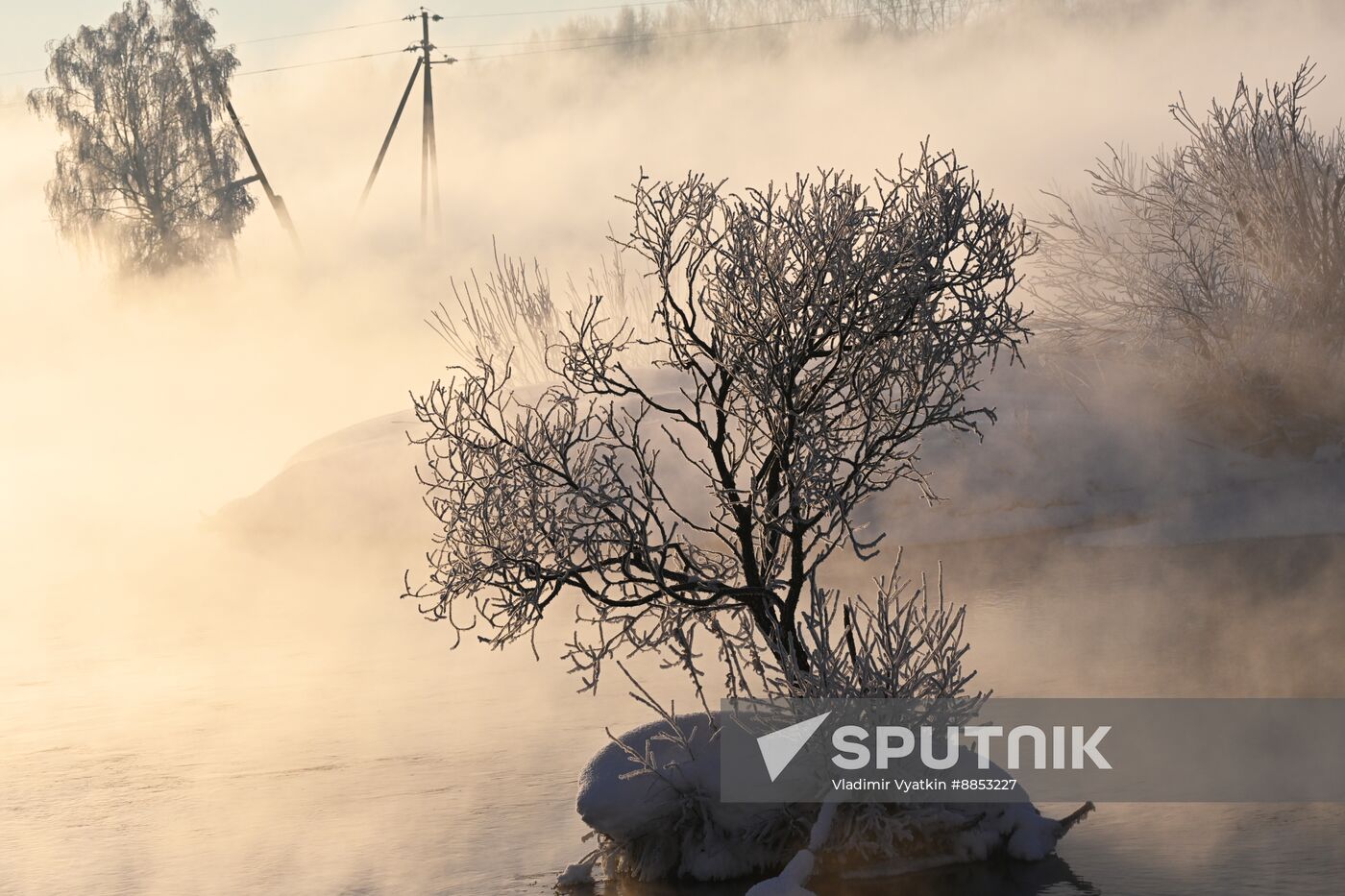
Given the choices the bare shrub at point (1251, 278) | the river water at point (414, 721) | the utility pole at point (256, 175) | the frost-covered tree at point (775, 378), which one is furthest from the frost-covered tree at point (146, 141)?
the frost-covered tree at point (775, 378)

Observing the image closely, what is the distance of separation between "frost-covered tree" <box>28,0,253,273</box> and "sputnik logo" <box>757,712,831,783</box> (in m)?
39.4

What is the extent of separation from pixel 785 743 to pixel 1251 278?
21.3 meters

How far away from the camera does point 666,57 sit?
290ft

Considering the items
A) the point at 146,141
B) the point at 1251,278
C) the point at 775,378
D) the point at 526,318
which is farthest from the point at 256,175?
the point at 775,378

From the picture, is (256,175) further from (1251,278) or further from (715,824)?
(715,824)

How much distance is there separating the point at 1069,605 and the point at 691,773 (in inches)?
482

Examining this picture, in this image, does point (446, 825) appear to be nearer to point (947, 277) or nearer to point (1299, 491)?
point (947, 277)

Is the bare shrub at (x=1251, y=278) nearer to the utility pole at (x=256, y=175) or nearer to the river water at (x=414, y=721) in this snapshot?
the river water at (x=414, y=721)

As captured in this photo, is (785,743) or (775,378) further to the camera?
(775,378)

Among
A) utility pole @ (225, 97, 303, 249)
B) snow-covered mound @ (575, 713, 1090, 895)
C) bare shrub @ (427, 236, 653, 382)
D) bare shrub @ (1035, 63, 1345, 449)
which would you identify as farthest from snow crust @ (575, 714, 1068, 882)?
utility pole @ (225, 97, 303, 249)

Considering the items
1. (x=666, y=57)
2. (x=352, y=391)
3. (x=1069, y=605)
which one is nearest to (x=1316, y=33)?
(x=666, y=57)

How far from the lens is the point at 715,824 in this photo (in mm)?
11656

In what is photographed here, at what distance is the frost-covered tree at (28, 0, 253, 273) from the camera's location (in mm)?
46375

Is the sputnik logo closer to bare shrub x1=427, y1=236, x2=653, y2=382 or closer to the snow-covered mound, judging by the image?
the snow-covered mound
